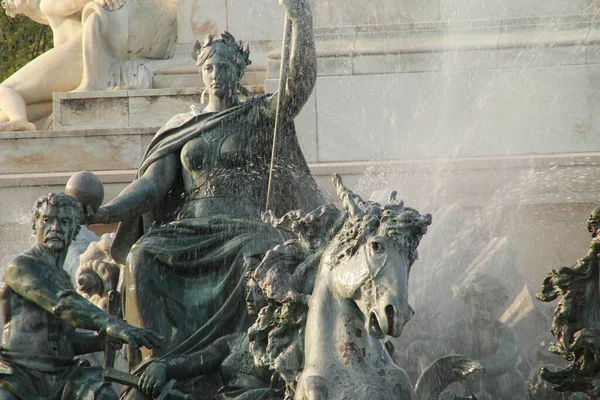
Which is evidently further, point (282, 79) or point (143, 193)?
point (143, 193)

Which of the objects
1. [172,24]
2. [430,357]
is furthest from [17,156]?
[430,357]

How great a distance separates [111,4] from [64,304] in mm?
7313

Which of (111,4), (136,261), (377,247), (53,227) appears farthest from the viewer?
(111,4)

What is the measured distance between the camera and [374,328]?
7125 mm

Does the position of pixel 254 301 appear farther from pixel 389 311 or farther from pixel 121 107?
pixel 121 107

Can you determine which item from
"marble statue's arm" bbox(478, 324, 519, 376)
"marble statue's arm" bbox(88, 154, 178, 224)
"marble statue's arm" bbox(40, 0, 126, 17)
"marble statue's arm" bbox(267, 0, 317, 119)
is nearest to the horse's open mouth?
"marble statue's arm" bbox(478, 324, 519, 376)

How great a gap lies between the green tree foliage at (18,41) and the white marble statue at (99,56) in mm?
11318

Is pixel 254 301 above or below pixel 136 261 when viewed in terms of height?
below

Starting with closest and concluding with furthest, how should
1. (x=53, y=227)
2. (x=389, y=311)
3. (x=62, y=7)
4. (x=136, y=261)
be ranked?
(x=389, y=311) → (x=53, y=227) → (x=136, y=261) → (x=62, y=7)

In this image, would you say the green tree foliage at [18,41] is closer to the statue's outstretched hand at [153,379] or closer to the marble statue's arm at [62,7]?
the marble statue's arm at [62,7]

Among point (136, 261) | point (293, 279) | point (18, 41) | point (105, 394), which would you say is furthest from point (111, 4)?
point (18, 41)

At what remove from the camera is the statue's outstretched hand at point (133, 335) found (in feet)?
27.4

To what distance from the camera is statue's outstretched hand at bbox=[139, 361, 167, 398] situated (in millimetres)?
8688

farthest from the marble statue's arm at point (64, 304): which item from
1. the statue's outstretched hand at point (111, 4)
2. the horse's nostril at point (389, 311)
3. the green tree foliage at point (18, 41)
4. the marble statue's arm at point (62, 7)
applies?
the green tree foliage at point (18, 41)
